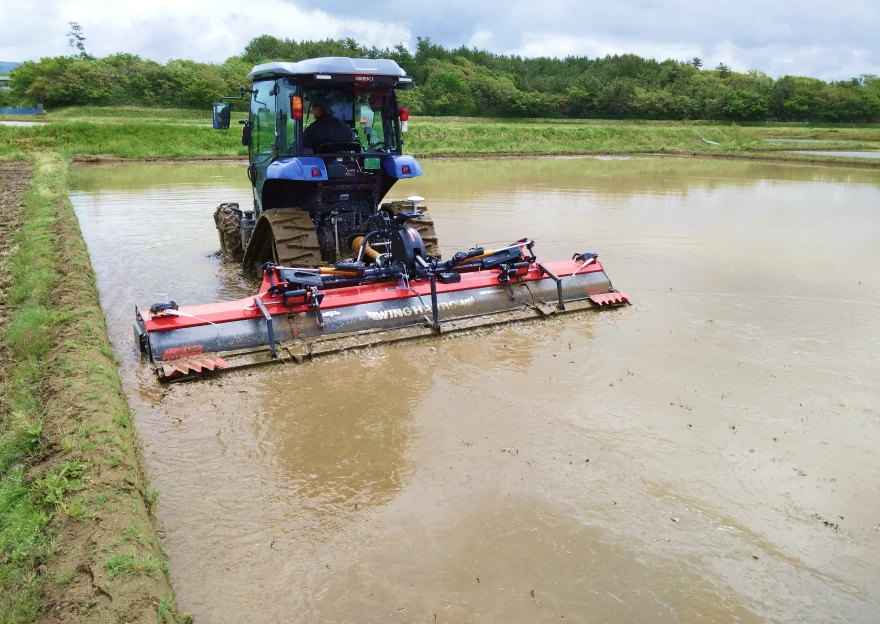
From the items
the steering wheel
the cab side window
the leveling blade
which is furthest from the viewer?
the cab side window

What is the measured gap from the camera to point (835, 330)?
6.78 metres

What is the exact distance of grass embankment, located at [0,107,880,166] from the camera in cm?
2380

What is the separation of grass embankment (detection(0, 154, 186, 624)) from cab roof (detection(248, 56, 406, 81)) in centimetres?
292

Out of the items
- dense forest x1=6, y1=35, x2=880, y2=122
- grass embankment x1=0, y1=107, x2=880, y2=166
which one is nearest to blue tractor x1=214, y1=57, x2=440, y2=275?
grass embankment x1=0, y1=107, x2=880, y2=166

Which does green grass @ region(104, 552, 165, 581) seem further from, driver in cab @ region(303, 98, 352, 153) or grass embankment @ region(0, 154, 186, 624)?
driver in cab @ region(303, 98, 352, 153)

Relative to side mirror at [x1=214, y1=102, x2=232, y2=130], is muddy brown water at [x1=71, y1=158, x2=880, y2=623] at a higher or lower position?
lower

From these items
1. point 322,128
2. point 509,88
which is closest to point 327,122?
point 322,128

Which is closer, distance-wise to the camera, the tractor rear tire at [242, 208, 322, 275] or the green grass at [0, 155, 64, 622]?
the green grass at [0, 155, 64, 622]

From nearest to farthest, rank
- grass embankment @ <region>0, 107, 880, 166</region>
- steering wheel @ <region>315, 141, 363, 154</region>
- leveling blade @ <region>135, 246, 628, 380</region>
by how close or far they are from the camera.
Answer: leveling blade @ <region>135, 246, 628, 380</region> → steering wheel @ <region>315, 141, 363, 154</region> → grass embankment @ <region>0, 107, 880, 166</region>

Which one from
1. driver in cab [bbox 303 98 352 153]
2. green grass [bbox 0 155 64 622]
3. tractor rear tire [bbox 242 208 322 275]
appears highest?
driver in cab [bbox 303 98 352 153]

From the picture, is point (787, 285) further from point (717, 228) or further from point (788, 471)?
point (788, 471)

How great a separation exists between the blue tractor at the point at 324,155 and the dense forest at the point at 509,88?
3398cm

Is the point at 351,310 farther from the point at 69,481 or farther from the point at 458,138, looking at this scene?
the point at 458,138

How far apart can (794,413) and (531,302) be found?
2.77m
